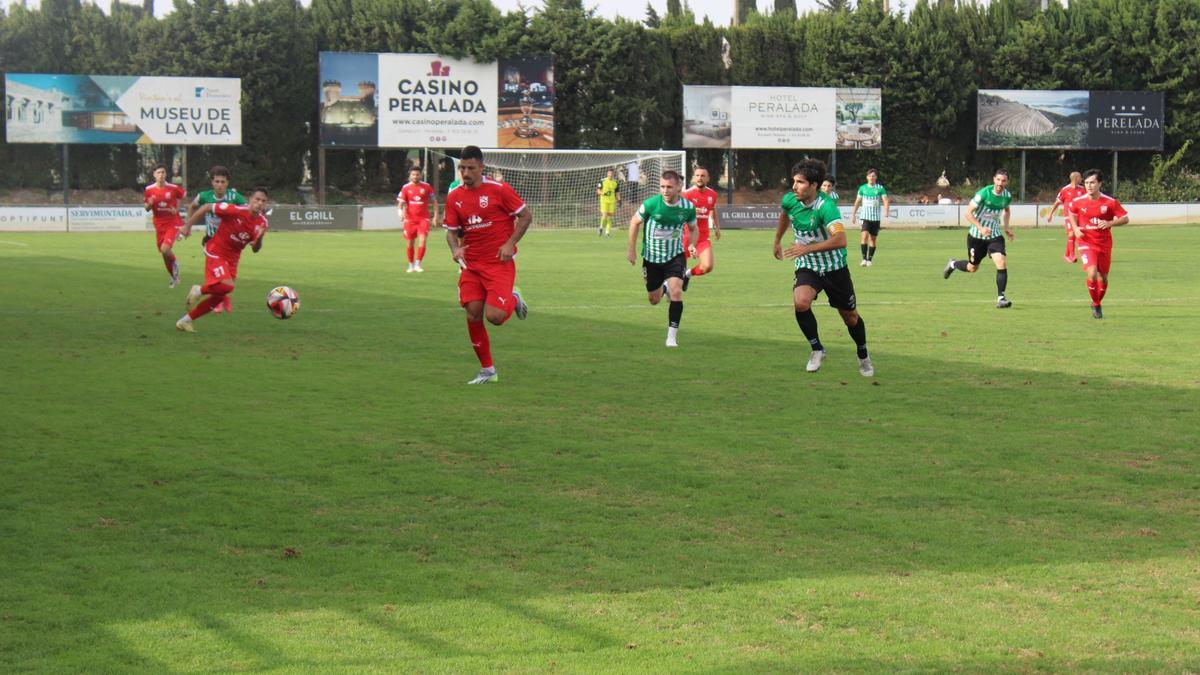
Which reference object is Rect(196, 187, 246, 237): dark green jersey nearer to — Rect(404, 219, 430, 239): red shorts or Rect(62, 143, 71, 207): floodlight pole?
Rect(404, 219, 430, 239): red shorts

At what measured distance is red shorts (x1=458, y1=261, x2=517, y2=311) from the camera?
43.8 ft

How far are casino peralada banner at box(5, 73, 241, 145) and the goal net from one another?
9.26 m

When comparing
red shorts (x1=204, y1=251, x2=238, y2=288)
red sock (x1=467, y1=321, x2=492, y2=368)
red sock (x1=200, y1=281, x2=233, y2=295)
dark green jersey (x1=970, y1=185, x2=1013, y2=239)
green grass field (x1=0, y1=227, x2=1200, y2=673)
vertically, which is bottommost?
green grass field (x1=0, y1=227, x2=1200, y2=673)

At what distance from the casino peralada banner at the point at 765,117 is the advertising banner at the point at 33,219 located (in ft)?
76.7

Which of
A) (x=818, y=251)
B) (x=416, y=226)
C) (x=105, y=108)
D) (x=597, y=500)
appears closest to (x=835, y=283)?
(x=818, y=251)

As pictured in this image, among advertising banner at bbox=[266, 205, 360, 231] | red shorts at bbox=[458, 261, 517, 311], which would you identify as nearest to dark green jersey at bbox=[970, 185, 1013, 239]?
red shorts at bbox=[458, 261, 517, 311]

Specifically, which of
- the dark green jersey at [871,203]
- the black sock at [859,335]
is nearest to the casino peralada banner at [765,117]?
the dark green jersey at [871,203]

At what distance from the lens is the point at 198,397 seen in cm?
1248

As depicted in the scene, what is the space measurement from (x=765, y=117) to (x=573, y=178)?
8364 millimetres

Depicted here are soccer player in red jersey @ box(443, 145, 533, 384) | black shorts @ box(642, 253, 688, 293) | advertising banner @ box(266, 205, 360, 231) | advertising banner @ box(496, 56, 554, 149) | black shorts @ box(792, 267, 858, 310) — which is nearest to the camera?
soccer player in red jersey @ box(443, 145, 533, 384)

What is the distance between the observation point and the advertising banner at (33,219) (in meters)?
47.1

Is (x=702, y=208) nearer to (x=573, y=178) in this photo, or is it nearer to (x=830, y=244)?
(x=830, y=244)

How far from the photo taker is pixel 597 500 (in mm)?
8578

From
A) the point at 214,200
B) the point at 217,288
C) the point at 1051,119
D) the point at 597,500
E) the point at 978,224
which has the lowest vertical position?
the point at 597,500
